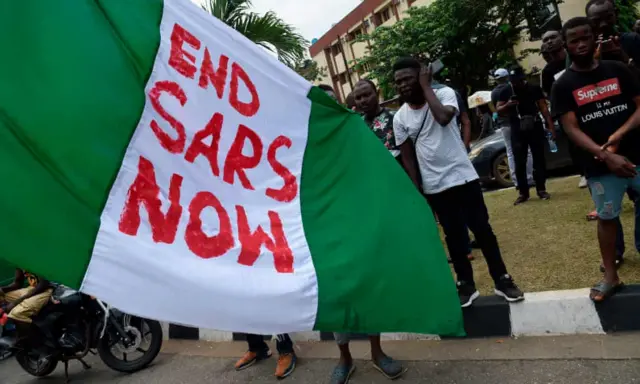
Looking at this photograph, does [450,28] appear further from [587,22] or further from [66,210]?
[66,210]

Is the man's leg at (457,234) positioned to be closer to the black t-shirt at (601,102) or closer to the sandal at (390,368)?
the sandal at (390,368)

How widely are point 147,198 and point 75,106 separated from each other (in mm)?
433

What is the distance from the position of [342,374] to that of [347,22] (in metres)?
35.2

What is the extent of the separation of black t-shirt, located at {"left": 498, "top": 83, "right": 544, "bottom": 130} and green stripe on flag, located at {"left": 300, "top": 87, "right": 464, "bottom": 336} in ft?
12.3

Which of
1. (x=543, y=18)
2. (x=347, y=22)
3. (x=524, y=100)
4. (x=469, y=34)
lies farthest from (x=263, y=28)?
(x=347, y=22)

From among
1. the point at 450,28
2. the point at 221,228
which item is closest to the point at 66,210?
the point at 221,228

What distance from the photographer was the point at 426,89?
11.0 feet

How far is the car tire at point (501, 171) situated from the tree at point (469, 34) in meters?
11.1

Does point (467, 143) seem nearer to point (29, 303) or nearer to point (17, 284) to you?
Answer: point (29, 303)

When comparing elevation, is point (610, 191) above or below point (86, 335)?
above

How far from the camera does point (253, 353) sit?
414cm

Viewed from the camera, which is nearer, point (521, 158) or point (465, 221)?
point (465, 221)

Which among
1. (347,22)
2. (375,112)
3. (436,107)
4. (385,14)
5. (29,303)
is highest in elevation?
(347,22)

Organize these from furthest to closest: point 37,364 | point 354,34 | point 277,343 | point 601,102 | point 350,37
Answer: point 350,37
point 354,34
point 37,364
point 277,343
point 601,102
